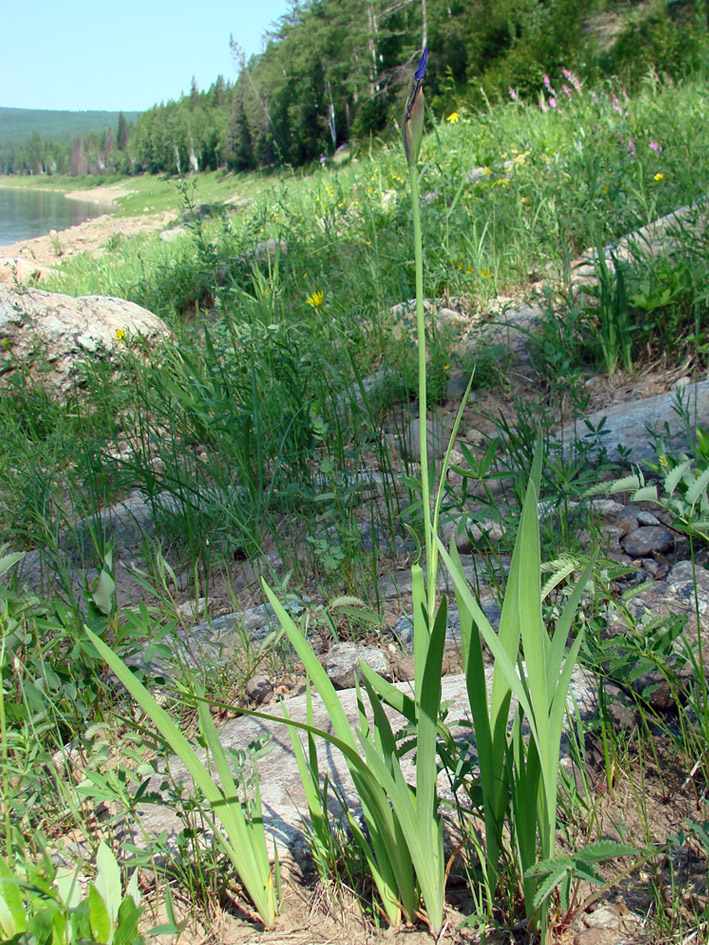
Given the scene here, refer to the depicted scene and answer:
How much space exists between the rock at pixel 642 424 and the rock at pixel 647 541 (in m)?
0.21

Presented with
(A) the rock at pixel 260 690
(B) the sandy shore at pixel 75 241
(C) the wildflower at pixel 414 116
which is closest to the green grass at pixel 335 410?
(A) the rock at pixel 260 690

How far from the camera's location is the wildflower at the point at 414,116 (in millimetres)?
687

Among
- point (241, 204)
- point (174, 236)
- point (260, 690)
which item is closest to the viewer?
point (260, 690)

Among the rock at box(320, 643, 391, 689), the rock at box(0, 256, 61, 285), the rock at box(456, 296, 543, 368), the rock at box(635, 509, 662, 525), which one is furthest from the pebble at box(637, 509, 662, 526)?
the rock at box(0, 256, 61, 285)

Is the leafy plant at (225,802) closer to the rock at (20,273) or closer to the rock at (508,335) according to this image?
the rock at (508,335)

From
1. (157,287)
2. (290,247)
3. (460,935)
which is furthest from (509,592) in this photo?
(157,287)

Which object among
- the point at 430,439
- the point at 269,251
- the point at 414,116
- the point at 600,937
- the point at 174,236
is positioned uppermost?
the point at 174,236

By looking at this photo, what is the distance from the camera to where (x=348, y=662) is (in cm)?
149

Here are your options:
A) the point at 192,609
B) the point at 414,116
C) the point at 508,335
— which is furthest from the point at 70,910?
the point at 508,335

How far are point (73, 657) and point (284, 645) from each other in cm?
48

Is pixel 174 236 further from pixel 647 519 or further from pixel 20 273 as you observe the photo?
pixel 647 519

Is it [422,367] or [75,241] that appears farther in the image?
[75,241]

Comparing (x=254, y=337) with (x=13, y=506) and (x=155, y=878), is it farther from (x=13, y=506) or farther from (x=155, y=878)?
(x=155, y=878)

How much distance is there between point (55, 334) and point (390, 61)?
88.7ft
